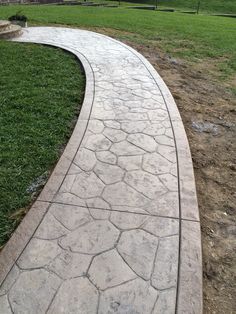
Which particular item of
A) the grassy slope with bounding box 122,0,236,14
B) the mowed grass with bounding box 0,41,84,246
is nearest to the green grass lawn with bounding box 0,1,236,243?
the mowed grass with bounding box 0,41,84,246

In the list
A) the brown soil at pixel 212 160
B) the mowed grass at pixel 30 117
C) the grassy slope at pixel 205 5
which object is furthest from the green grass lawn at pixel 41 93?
the grassy slope at pixel 205 5

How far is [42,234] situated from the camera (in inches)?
144

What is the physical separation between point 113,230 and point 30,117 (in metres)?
3.00

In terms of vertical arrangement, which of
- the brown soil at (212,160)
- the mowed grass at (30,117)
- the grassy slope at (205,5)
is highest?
the mowed grass at (30,117)

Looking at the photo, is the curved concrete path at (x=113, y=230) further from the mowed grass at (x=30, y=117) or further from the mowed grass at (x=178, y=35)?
the mowed grass at (x=178, y=35)

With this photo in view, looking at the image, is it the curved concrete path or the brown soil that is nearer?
the curved concrete path

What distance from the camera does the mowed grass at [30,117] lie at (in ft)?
13.9

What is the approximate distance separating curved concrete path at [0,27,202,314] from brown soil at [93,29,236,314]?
0.17 metres

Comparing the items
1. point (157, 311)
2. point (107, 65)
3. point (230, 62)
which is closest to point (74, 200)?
point (157, 311)

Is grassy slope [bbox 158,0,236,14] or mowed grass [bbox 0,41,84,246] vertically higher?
mowed grass [bbox 0,41,84,246]

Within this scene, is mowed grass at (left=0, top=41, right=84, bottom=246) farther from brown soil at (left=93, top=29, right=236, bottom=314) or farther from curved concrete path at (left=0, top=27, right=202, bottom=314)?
brown soil at (left=93, top=29, right=236, bottom=314)

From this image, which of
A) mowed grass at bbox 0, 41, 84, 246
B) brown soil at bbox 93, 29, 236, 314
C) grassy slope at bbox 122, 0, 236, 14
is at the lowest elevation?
→ grassy slope at bbox 122, 0, 236, 14

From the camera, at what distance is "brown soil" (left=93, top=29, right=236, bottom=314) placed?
3330mm

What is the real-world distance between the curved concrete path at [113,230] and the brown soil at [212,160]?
17 centimetres
